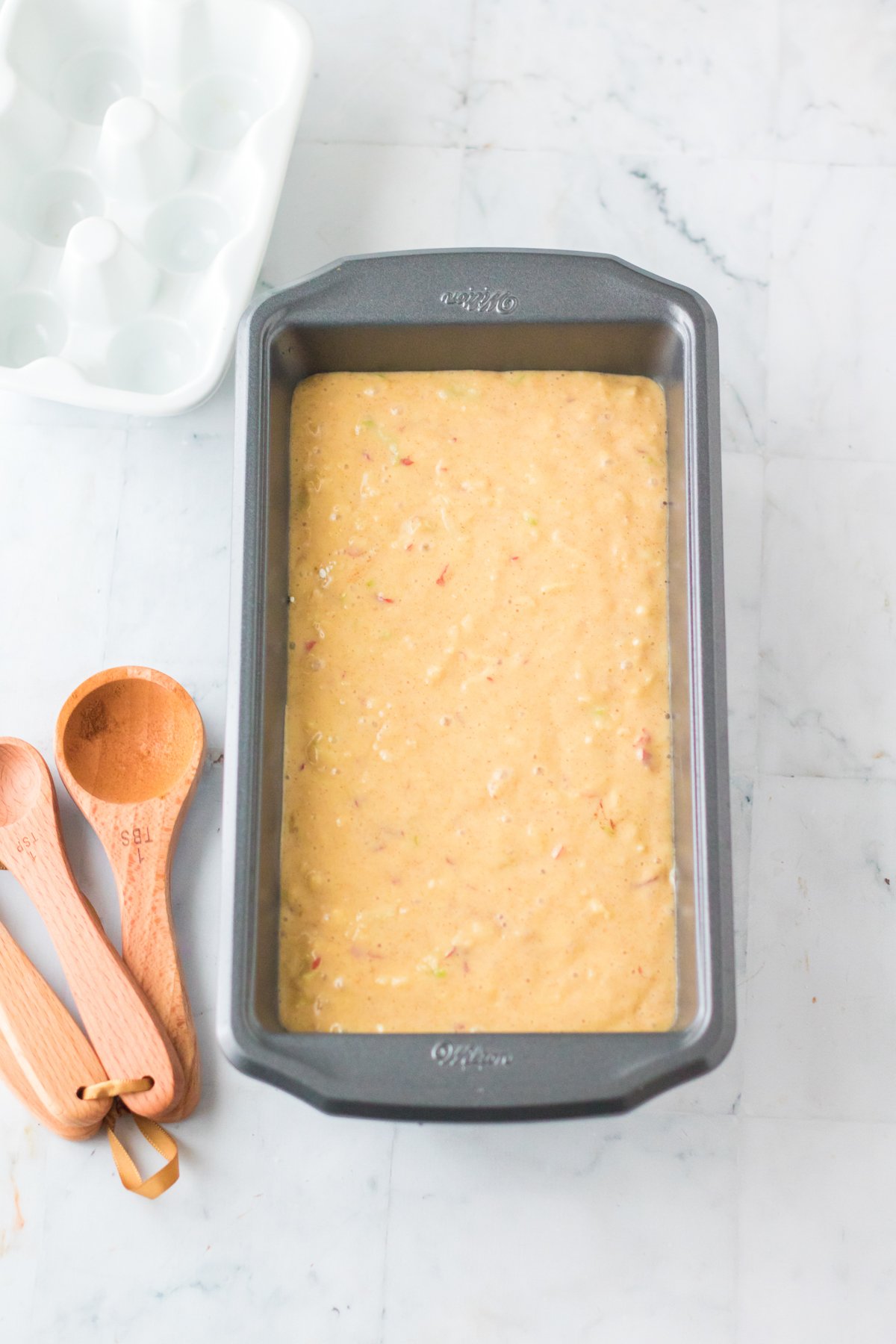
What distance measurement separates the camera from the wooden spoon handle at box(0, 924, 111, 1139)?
3.94 feet

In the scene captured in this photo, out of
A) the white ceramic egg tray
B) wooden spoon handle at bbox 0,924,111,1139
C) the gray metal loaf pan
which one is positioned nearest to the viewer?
the gray metal loaf pan

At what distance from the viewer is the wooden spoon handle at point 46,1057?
3.94 feet

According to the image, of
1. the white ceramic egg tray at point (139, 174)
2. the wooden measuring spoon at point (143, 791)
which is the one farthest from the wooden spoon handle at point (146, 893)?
the white ceramic egg tray at point (139, 174)

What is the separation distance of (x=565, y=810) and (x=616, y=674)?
5.9 inches

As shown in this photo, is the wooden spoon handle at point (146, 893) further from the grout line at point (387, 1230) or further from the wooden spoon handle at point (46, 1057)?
the grout line at point (387, 1230)

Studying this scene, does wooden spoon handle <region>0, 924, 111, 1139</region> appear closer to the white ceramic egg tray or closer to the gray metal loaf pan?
the gray metal loaf pan

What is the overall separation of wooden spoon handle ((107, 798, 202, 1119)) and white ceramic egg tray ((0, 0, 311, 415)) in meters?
0.50

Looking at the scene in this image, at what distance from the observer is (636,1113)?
1.27 metres

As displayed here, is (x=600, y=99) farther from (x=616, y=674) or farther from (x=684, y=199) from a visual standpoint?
(x=616, y=674)

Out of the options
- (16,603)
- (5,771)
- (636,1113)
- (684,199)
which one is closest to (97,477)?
(16,603)

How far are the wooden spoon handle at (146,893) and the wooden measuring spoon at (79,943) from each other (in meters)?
0.02

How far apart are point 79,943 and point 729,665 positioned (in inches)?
32.0

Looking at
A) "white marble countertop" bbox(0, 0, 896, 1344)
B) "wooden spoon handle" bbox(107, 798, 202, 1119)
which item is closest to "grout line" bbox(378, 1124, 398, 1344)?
"white marble countertop" bbox(0, 0, 896, 1344)

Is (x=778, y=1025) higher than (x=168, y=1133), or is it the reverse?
(x=778, y=1025)
